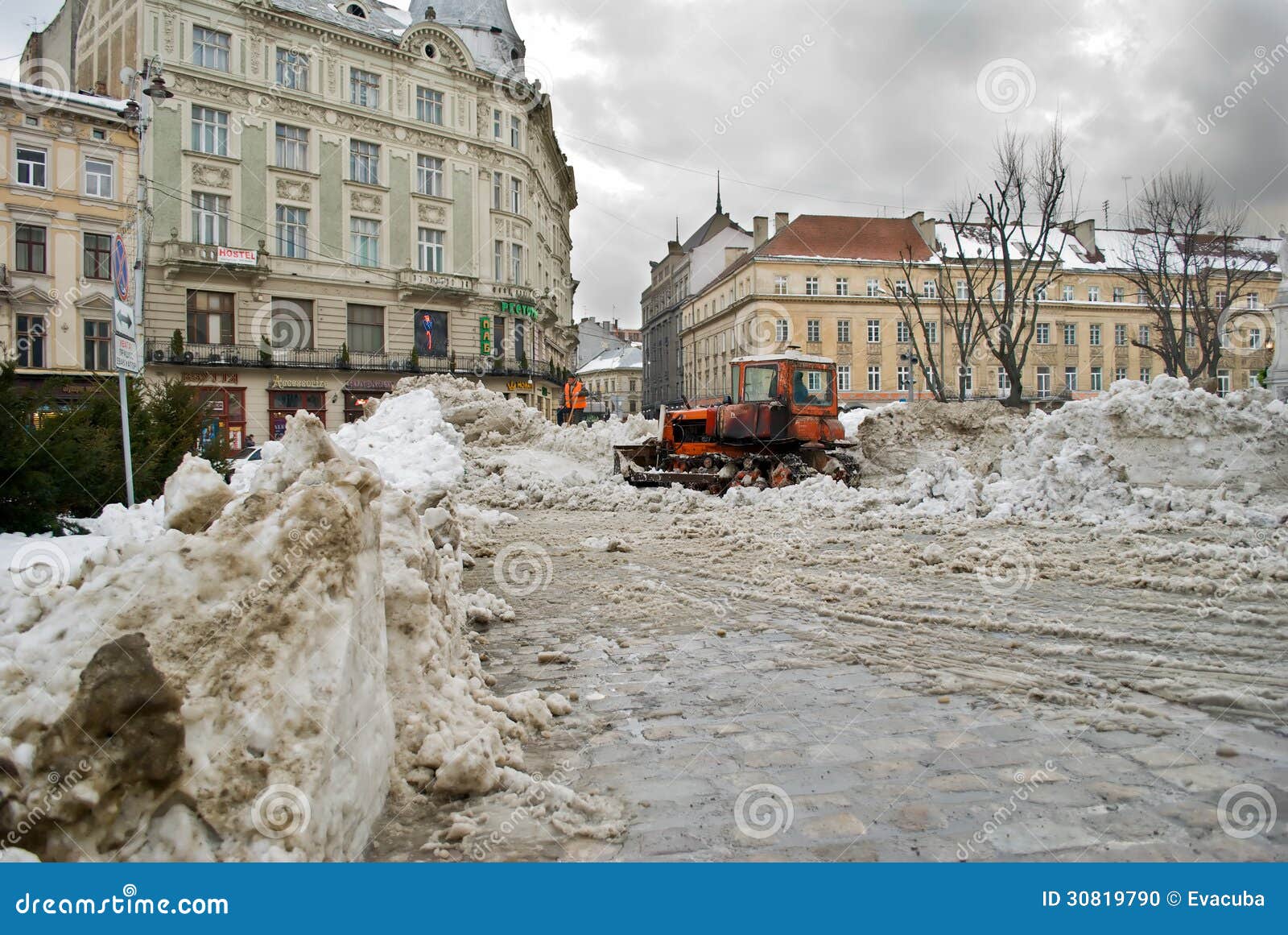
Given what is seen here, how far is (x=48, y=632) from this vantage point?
2678 mm

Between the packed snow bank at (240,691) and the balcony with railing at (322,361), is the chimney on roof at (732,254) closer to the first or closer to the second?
the balcony with railing at (322,361)

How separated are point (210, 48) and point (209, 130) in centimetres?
323

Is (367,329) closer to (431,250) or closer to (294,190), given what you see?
(431,250)

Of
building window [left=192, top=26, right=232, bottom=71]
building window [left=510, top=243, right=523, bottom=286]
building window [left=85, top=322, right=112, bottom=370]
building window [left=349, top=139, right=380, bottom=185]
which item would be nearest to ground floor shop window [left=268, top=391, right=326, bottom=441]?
building window [left=85, top=322, right=112, bottom=370]

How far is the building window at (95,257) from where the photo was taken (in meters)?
28.5

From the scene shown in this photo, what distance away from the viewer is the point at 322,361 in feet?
114

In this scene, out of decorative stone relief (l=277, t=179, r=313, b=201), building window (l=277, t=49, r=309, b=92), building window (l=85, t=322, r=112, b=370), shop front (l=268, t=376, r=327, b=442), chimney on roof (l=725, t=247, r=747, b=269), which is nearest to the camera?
building window (l=85, t=322, r=112, b=370)

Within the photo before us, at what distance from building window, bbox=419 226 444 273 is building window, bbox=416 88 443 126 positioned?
16.0ft

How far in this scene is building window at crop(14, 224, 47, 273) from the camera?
27.3 metres

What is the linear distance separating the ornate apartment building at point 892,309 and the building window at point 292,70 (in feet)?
103

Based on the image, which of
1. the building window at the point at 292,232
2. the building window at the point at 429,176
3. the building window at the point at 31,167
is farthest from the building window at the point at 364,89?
the building window at the point at 31,167

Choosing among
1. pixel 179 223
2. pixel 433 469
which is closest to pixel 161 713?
pixel 433 469

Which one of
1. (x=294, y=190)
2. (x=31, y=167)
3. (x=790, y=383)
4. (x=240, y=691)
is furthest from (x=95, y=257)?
(x=240, y=691)

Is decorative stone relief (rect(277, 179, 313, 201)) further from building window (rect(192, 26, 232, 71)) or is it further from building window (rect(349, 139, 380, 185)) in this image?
building window (rect(192, 26, 232, 71))
